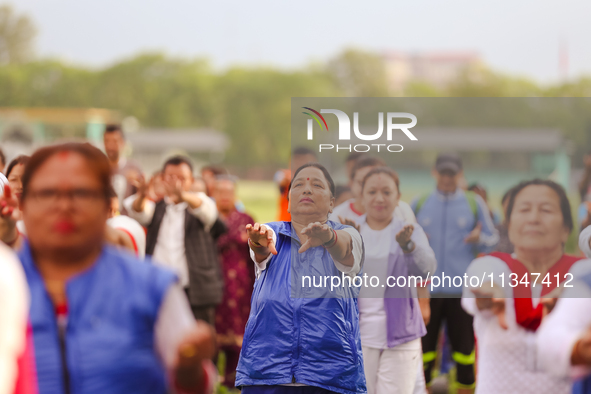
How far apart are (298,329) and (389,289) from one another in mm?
922

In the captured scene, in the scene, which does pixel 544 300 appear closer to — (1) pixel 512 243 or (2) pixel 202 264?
(1) pixel 512 243

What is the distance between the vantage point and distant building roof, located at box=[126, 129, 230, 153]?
6369 cm

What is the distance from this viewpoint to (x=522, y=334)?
278cm

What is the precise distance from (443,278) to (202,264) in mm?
2519

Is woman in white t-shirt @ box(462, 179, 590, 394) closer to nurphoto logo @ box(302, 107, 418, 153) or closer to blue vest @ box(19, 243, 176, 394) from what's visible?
nurphoto logo @ box(302, 107, 418, 153)

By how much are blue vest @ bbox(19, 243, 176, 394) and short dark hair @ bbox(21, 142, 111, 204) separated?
0.69 feet

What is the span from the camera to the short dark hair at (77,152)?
76.2 inches

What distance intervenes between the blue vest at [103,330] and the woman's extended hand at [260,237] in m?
1.24

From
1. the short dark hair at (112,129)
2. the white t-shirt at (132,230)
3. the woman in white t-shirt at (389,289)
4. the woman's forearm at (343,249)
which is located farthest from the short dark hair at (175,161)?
the woman's forearm at (343,249)

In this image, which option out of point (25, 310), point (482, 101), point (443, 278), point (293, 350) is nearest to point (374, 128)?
point (482, 101)

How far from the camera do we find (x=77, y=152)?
6.42 feet

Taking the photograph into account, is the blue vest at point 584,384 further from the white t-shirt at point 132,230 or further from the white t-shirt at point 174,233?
the white t-shirt at point 174,233

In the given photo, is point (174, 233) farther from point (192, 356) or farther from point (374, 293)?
point (192, 356)

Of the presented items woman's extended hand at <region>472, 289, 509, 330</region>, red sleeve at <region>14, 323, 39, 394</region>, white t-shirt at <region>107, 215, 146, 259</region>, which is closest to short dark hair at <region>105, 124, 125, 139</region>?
white t-shirt at <region>107, 215, 146, 259</region>
